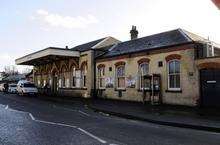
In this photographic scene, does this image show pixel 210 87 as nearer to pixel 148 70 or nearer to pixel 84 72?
pixel 148 70

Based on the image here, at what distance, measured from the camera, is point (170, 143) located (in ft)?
30.4

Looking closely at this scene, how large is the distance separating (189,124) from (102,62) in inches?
823

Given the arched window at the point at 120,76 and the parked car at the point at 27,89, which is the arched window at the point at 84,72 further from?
the parked car at the point at 27,89

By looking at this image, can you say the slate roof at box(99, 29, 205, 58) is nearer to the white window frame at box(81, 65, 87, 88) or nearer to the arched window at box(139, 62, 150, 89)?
the arched window at box(139, 62, 150, 89)

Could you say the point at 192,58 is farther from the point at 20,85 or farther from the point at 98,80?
the point at 20,85

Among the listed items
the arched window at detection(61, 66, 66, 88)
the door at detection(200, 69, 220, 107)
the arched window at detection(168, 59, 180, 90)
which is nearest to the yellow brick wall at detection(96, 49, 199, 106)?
the arched window at detection(168, 59, 180, 90)

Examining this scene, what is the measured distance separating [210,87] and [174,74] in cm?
360

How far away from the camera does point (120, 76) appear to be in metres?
31.2

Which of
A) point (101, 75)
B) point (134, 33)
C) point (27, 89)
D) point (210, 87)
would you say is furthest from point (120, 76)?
point (27, 89)

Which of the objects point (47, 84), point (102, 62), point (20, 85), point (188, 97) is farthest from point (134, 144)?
point (47, 84)

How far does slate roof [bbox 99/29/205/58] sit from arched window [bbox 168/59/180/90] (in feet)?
4.95

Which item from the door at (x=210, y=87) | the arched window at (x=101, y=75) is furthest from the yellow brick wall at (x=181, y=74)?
the arched window at (x=101, y=75)

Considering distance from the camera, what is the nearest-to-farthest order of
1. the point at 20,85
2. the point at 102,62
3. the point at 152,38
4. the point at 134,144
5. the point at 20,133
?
the point at 134,144 < the point at 20,133 < the point at 152,38 < the point at 102,62 < the point at 20,85

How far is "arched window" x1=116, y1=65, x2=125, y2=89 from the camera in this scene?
101 ft
